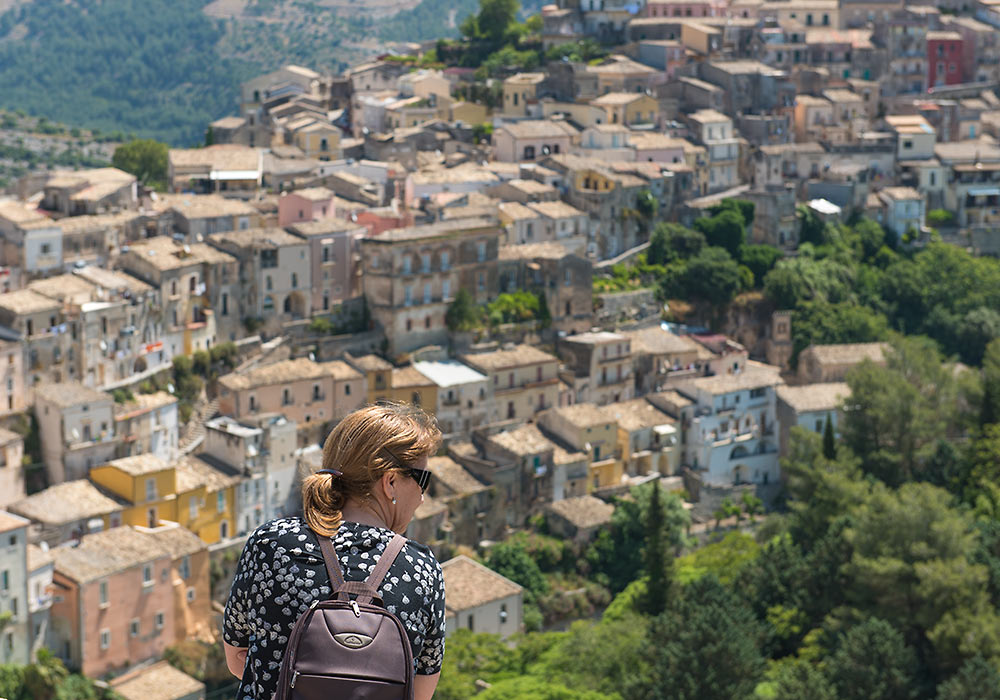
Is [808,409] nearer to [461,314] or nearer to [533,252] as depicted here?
[533,252]

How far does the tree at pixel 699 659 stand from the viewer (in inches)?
1214

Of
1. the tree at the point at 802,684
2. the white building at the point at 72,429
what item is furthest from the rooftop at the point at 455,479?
the tree at the point at 802,684

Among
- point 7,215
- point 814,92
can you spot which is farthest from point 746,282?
point 7,215

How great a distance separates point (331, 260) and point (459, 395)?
4.69 meters

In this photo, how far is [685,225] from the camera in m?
51.2

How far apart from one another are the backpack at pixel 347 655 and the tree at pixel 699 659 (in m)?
26.7

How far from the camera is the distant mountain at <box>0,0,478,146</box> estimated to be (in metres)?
97.4

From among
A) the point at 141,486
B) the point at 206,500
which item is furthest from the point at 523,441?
the point at 141,486

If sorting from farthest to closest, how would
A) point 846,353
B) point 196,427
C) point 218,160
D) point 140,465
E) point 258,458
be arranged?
point 218,160 → point 846,353 → point 196,427 → point 258,458 → point 140,465

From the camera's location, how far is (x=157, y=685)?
31.7 metres

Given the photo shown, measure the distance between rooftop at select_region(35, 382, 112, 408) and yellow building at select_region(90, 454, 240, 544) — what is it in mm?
1354

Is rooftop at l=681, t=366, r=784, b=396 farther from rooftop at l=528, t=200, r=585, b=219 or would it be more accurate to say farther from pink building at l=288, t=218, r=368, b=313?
pink building at l=288, t=218, r=368, b=313

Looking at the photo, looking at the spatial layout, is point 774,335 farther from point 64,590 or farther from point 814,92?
point 64,590

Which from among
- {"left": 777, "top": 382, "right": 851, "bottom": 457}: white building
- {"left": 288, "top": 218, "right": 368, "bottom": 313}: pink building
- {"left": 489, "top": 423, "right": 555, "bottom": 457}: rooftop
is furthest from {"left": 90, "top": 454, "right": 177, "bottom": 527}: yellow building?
{"left": 777, "top": 382, "right": 851, "bottom": 457}: white building
